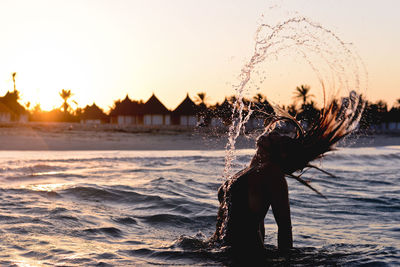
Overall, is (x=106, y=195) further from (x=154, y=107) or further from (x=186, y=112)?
(x=154, y=107)

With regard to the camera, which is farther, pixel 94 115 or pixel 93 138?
pixel 94 115

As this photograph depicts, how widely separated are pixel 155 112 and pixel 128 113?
192 inches

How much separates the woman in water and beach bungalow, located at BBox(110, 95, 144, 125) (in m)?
56.9

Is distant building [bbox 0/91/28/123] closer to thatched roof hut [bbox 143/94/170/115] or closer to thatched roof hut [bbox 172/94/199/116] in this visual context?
thatched roof hut [bbox 143/94/170/115]

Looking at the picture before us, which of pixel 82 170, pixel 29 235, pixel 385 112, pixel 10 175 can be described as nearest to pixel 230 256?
pixel 29 235

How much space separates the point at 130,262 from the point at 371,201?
18.9 ft

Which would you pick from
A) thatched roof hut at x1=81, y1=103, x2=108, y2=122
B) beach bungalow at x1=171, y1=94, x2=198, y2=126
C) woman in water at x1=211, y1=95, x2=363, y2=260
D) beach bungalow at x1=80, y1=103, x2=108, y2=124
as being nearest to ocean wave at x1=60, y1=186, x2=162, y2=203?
woman in water at x1=211, y1=95, x2=363, y2=260

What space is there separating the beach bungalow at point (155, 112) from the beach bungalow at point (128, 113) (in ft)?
3.41

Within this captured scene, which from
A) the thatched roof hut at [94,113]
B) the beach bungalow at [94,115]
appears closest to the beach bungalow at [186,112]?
the beach bungalow at [94,115]

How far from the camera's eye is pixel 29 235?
5.32 m

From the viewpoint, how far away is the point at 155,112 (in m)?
58.7

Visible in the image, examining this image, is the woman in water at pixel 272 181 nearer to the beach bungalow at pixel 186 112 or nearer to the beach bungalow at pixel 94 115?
the beach bungalow at pixel 186 112

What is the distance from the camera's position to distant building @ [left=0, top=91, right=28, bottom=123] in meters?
59.3

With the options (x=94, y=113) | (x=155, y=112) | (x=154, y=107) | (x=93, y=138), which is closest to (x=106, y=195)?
(x=93, y=138)
